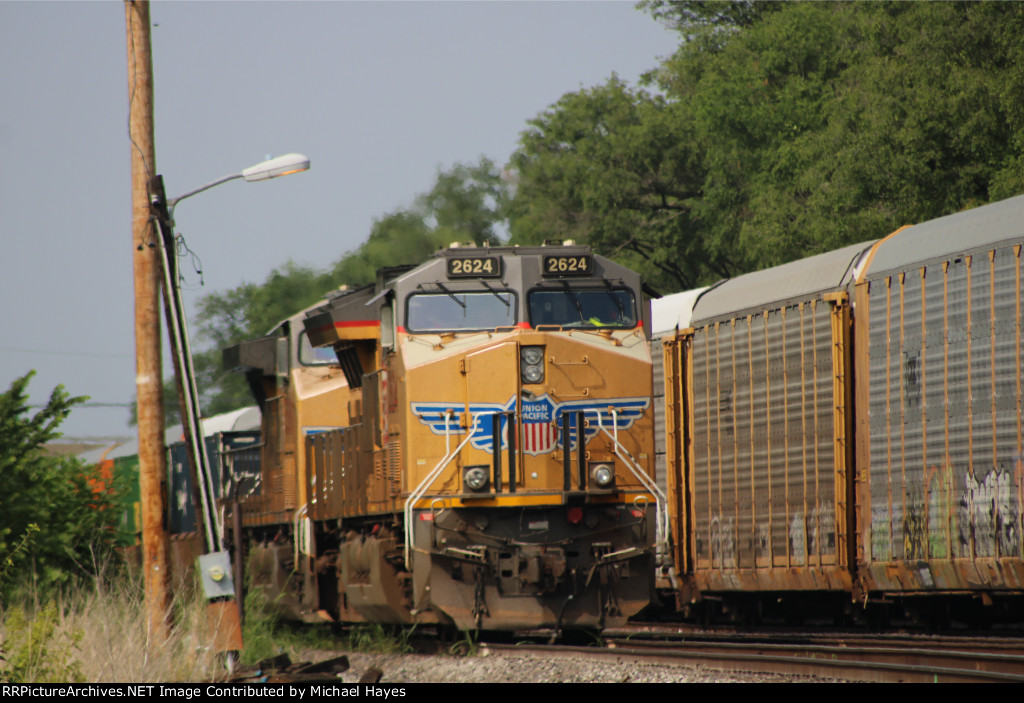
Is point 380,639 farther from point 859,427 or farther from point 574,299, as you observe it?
point 859,427

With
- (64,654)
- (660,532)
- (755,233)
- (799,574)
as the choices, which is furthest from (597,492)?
(755,233)

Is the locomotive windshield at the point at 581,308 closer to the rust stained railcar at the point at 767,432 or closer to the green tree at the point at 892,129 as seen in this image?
the rust stained railcar at the point at 767,432

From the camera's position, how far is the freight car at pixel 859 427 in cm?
1106

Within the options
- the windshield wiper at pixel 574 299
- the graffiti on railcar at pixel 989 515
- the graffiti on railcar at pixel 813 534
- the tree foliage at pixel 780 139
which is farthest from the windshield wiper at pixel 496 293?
the tree foliage at pixel 780 139

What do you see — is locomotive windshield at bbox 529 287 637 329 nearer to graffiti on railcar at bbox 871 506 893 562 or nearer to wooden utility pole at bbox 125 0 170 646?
graffiti on railcar at bbox 871 506 893 562

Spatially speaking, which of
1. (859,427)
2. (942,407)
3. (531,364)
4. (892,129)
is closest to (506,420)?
(531,364)

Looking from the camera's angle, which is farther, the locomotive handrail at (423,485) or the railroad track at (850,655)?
the locomotive handrail at (423,485)

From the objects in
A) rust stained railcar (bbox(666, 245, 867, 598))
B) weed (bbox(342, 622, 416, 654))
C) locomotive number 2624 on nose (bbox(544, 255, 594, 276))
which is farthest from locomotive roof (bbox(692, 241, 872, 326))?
weed (bbox(342, 622, 416, 654))

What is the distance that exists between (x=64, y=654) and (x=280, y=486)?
329 inches

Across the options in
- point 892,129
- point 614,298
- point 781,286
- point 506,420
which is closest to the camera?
point 506,420

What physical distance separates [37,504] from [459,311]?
20.9ft

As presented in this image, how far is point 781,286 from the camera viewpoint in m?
14.2

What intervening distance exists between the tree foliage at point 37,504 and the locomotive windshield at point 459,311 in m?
5.14

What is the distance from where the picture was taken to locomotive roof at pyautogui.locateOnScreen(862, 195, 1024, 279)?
11.1 meters
